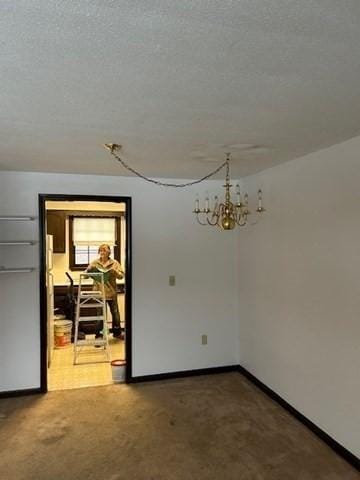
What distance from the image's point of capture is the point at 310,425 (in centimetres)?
301

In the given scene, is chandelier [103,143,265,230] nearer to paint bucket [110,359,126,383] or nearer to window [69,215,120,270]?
paint bucket [110,359,126,383]

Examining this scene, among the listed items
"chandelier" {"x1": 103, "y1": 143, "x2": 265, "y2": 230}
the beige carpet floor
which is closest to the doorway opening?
the beige carpet floor

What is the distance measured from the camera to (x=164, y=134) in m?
2.43

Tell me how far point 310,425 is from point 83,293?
350 cm

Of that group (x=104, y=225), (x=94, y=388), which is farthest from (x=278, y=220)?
(x=104, y=225)

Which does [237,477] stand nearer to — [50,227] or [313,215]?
[313,215]

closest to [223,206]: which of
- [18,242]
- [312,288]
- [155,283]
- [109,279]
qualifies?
[312,288]

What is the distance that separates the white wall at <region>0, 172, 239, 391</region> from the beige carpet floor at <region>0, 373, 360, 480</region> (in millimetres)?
388

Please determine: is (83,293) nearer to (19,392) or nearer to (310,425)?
(19,392)

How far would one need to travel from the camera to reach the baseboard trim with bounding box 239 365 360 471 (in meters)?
2.56

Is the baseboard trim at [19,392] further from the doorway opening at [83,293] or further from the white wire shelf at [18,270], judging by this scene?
the white wire shelf at [18,270]

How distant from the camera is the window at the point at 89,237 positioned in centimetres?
649

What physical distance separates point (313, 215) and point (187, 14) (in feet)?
7.08

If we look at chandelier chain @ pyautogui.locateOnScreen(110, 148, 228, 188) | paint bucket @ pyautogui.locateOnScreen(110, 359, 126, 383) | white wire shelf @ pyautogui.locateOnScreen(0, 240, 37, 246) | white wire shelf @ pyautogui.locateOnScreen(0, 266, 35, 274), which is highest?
chandelier chain @ pyautogui.locateOnScreen(110, 148, 228, 188)
